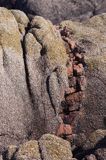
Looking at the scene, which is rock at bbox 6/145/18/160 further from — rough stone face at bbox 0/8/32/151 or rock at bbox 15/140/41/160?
rough stone face at bbox 0/8/32/151

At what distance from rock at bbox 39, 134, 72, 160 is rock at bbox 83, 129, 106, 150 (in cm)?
178

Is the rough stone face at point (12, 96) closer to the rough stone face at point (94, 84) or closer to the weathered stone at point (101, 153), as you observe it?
the rough stone face at point (94, 84)

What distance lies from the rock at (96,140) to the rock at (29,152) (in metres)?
4.79

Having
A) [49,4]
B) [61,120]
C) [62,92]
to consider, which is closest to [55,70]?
[62,92]

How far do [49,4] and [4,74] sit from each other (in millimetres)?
35349

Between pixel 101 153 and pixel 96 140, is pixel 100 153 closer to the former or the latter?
pixel 101 153

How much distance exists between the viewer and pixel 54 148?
39.4 m

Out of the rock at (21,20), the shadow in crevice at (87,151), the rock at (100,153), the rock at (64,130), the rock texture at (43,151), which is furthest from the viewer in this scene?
the rock at (21,20)

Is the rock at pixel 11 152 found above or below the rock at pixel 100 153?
below

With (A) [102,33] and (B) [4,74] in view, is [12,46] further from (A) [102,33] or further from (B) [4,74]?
(A) [102,33]

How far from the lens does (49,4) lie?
7831cm

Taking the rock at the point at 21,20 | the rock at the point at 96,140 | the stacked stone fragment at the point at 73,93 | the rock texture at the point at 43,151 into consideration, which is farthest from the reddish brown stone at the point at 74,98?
the rock at the point at 21,20

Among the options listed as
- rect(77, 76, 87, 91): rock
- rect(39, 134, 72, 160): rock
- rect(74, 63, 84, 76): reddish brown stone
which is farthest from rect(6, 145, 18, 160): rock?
rect(74, 63, 84, 76): reddish brown stone

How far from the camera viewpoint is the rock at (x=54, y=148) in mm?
38594
